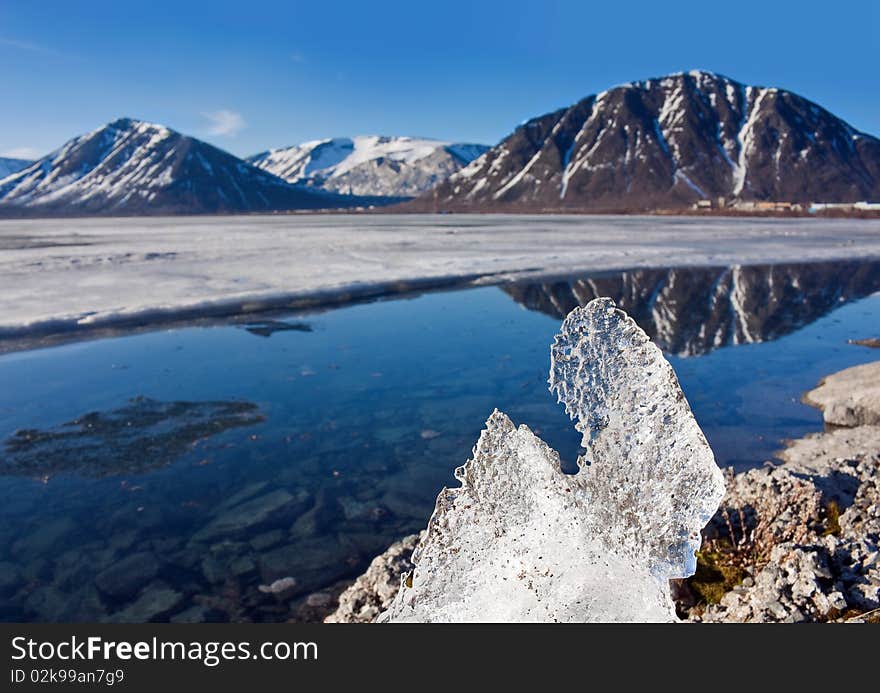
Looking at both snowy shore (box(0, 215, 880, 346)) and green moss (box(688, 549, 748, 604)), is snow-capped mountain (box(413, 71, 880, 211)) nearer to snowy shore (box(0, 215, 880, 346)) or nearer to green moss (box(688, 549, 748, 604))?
snowy shore (box(0, 215, 880, 346))

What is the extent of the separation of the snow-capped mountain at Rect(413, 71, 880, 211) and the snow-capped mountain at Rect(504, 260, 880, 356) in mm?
140981

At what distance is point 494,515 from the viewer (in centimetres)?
368

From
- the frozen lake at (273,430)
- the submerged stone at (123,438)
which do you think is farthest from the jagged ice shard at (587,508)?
the submerged stone at (123,438)

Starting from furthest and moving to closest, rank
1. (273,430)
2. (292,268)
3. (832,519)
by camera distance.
Answer: (292,268) < (273,430) < (832,519)

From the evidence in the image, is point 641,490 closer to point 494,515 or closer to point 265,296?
point 494,515

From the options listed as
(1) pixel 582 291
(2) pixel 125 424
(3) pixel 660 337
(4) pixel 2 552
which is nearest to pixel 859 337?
(3) pixel 660 337

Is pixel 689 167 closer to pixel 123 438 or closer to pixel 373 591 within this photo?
pixel 123 438

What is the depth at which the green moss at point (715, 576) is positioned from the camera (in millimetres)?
4043

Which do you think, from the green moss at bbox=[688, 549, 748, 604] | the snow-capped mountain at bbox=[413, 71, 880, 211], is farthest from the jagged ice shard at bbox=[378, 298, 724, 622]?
the snow-capped mountain at bbox=[413, 71, 880, 211]

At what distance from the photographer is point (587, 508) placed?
3672mm

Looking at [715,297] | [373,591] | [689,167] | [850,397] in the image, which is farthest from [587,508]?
[689,167]

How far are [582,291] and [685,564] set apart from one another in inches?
735

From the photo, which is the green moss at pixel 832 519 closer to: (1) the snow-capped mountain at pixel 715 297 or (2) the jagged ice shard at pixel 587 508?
(2) the jagged ice shard at pixel 587 508

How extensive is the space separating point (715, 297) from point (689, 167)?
582 ft
